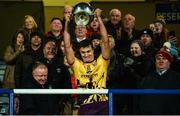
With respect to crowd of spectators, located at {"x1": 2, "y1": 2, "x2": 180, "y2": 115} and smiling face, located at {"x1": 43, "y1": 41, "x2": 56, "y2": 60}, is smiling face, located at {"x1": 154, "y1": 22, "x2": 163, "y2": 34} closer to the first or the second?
crowd of spectators, located at {"x1": 2, "y1": 2, "x2": 180, "y2": 115}

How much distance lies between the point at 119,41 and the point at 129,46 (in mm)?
221

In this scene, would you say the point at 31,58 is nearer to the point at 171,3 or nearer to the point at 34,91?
the point at 34,91

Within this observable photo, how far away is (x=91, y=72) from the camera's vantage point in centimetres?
738

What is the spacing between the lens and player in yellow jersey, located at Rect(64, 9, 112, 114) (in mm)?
7223

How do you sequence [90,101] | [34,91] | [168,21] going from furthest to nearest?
[168,21] < [90,101] < [34,91]

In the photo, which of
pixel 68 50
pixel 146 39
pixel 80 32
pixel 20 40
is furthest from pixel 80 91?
pixel 146 39

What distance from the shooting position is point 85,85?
7.36 m

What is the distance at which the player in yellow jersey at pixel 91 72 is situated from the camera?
722cm

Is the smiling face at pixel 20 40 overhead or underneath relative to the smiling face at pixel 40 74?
overhead

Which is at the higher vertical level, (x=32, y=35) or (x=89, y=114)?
(x=32, y=35)

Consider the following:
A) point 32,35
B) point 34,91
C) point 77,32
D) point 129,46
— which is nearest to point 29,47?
point 32,35

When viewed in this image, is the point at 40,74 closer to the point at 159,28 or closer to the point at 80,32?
the point at 80,32

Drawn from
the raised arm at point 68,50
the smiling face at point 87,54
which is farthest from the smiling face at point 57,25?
the smiling face at point 87,54

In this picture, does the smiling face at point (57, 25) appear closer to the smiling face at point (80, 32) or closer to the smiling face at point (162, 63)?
the smiling face at point (80, 32)
